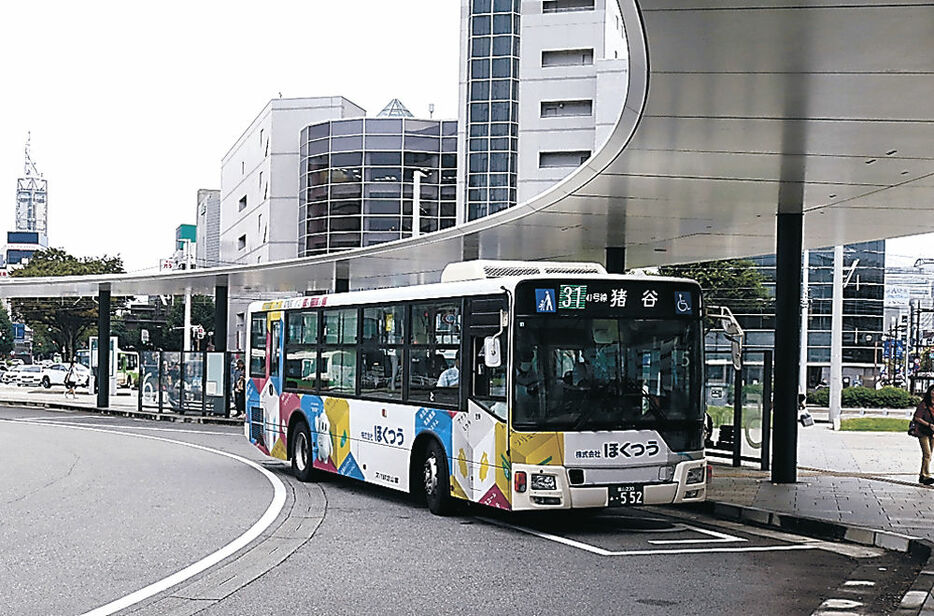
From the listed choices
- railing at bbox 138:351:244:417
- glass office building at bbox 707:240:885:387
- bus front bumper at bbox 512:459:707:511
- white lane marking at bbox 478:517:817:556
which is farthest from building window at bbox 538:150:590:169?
white lane marking at bbox 478:517:817:556

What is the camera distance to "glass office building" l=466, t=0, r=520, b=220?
78312 mm

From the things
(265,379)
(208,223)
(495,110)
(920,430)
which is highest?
(495,110)

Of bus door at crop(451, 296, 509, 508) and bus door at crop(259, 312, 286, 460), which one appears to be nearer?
bus door at crop(451, 296, 509, 508)

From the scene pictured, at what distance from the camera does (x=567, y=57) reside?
251ft

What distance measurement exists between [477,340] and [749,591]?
4.99m

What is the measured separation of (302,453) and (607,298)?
274 inches

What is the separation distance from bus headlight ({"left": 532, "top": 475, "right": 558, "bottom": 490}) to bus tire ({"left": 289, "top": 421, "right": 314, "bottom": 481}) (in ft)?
20.2

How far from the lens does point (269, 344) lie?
20.2 meters

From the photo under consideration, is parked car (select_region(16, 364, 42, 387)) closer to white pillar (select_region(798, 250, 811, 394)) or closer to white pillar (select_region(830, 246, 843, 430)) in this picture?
white pillar (select_region(798, 250, 811, 394))

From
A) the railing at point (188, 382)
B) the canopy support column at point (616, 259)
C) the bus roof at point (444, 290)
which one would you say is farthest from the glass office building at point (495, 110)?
the bus roof at point (444, 290)

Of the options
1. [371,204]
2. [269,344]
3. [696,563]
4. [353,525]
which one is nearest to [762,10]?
A: [696,563]

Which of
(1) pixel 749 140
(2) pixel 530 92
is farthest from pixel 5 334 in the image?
(1) pixel 749 140

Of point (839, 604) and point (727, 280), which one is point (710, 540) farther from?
point (727, 280)

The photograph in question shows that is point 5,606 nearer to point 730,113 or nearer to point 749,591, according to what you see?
point 749,591
